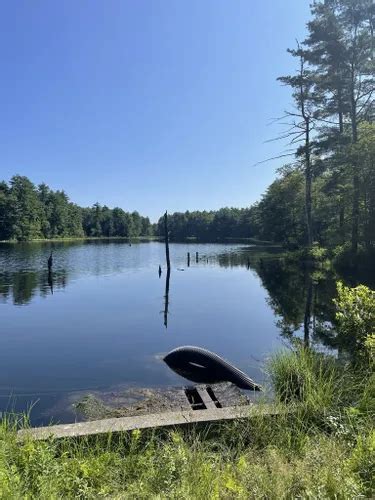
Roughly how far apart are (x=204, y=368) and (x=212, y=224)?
11495cm

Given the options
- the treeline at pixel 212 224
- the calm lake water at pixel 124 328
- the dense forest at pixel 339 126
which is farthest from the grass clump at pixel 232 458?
the treeline at pixel 212 224

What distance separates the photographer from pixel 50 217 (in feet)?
308

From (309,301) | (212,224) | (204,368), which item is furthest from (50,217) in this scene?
(204,368)

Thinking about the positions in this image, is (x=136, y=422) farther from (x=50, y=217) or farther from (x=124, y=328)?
(x=50, y=217)

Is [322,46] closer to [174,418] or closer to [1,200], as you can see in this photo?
[174,418]

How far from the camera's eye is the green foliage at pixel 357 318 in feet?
16.1

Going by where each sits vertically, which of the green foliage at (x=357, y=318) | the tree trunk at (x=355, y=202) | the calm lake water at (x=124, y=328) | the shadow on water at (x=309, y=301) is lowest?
the calm lake water at (x=124, y=328)

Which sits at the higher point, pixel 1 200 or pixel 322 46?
pixel 322 46

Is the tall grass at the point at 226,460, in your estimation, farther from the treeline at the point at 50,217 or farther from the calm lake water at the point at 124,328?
the treeline at the point at 50,217

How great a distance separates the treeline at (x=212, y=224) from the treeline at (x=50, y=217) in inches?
610

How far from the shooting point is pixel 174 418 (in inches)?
160

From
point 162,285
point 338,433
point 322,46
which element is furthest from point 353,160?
point 338,433

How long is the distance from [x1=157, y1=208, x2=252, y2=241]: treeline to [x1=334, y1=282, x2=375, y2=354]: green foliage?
99679 mm

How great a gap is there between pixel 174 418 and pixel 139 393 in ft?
10.2
